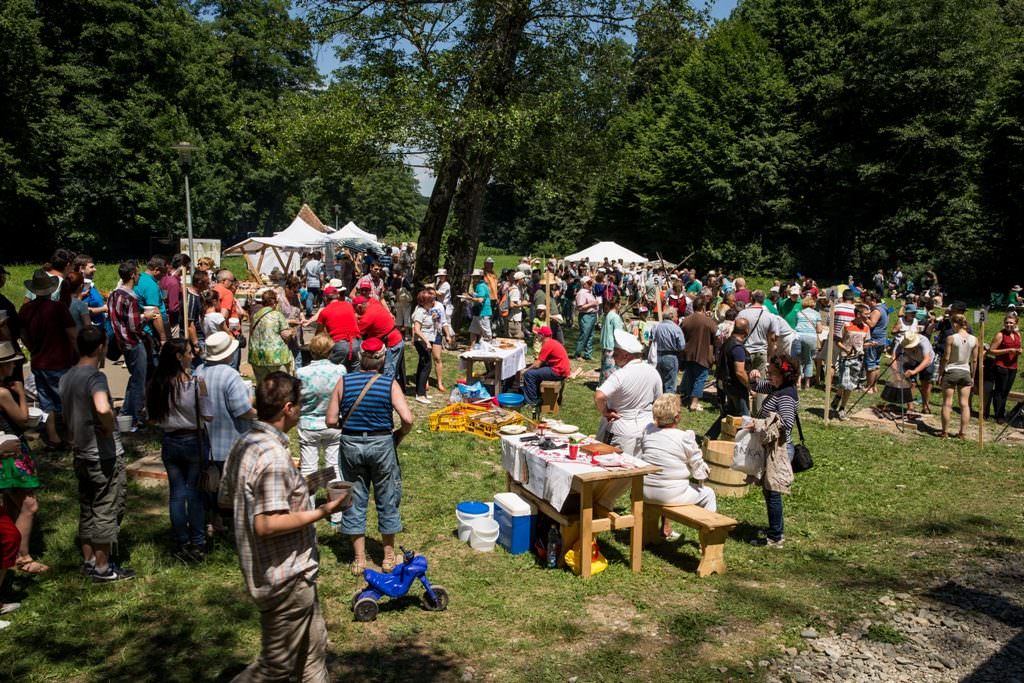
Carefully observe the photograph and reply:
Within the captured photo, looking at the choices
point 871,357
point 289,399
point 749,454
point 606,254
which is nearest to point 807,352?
point 871,357

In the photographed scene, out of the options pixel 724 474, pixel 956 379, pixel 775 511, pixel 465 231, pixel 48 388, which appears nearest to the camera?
pixel 775 511

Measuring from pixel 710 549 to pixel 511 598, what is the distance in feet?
5.69

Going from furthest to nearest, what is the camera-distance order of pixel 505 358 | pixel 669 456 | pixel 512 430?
1. pixel 505 358
2. pixel 512 430
3. pixel 669 456

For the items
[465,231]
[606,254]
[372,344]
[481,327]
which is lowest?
[481,327]

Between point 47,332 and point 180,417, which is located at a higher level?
point 47,332

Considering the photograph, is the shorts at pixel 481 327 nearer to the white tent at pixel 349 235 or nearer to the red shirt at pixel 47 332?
the red shirt at pixel 47 332

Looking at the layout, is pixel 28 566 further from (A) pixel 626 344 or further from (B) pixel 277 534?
(A) pixel 626 344

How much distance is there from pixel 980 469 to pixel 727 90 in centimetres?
3742

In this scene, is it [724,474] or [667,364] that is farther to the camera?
[667,364]

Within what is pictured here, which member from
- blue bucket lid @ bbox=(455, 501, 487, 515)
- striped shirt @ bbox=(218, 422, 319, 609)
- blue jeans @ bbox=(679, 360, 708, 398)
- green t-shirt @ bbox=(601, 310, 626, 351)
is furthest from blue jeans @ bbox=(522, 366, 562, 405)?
striped shirt @ bbox=(218, 422, 319, 609)

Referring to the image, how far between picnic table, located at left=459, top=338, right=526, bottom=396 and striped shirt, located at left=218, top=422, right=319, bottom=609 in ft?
28.3

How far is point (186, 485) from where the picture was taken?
19.2 feet

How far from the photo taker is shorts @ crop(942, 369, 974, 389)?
36.5ft

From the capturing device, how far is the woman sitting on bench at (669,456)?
6.39m
